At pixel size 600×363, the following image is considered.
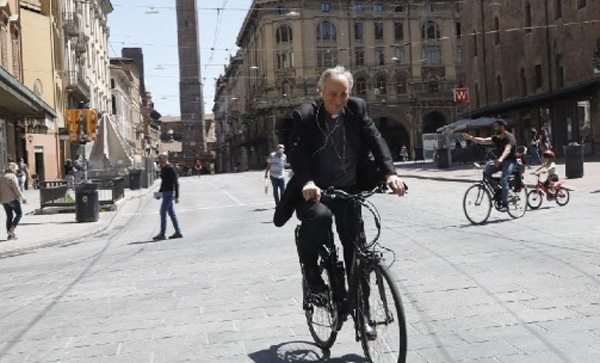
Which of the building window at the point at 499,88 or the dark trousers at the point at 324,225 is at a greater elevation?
the building window at the point at 499,88

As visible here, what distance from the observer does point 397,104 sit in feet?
216

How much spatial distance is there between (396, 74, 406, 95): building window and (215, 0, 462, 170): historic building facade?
0.16 feet

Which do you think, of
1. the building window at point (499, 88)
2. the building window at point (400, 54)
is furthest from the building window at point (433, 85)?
the building window at point (499, 88)

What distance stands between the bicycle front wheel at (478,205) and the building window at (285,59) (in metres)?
56.2

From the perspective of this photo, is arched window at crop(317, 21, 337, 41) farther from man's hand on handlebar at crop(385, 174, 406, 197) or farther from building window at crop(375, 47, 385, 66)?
man's hand on handlebar at crop(385, 174, 406, 197)

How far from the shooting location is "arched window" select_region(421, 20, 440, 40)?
68.2 metres

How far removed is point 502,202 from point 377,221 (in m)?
8.22

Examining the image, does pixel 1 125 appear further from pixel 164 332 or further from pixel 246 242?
pixel 164 332

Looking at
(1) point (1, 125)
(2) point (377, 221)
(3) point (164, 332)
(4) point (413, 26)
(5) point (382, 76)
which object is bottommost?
(3) point (164, 332)

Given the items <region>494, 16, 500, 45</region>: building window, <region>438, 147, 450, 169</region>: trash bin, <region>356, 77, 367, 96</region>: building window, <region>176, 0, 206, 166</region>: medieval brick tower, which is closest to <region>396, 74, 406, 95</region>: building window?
<region>356, 77, 367, 96</region>: building window

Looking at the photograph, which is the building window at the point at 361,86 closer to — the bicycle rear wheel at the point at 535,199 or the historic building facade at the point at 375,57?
the historic building facade at the point at 375,57

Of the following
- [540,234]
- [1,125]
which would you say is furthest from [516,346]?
[1,125]

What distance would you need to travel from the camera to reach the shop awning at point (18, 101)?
17.8m

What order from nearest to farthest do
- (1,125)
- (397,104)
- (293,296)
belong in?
(293,296) < (1,125) < (397,104)
